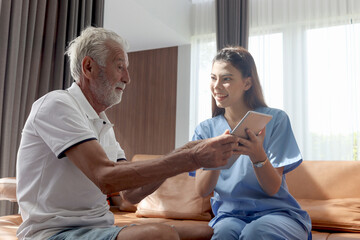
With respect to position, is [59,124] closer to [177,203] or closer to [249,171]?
[249,171]

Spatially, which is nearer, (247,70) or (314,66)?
(247,70)

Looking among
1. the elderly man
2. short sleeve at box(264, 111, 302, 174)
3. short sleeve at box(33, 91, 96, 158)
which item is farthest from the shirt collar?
short sleeve at box(264, 111, 302, 174)

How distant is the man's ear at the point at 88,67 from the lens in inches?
56.7

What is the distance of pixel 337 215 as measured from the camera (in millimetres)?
2105

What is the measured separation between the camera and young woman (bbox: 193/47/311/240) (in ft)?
4.84

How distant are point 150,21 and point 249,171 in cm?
303

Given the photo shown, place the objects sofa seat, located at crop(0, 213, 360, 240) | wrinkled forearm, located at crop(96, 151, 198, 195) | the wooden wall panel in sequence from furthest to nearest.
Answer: the wooden wall panel < sofa seat, located at crop(0, 213, 360, 240) < wrinkled forearm, located at crop(96, 151, 198, 195)

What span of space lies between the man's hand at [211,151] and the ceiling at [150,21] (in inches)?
118

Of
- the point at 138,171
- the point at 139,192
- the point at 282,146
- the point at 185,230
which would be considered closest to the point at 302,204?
the point at 282,146

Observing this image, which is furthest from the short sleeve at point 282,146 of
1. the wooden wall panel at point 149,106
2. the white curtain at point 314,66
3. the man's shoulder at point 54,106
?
the wooden wall panel at point 149,106

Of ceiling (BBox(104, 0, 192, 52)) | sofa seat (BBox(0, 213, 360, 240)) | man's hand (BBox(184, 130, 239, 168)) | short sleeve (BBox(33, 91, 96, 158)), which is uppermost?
ceiling (BBox(104, 0, 192, 52))

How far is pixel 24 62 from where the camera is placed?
2807 mm

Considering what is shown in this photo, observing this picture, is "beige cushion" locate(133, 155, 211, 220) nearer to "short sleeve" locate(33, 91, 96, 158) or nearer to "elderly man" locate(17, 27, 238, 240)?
"elderly man" locate(17, 27, 238, 240)

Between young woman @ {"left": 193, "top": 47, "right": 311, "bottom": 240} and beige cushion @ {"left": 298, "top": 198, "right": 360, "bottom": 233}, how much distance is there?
565 millimetres
